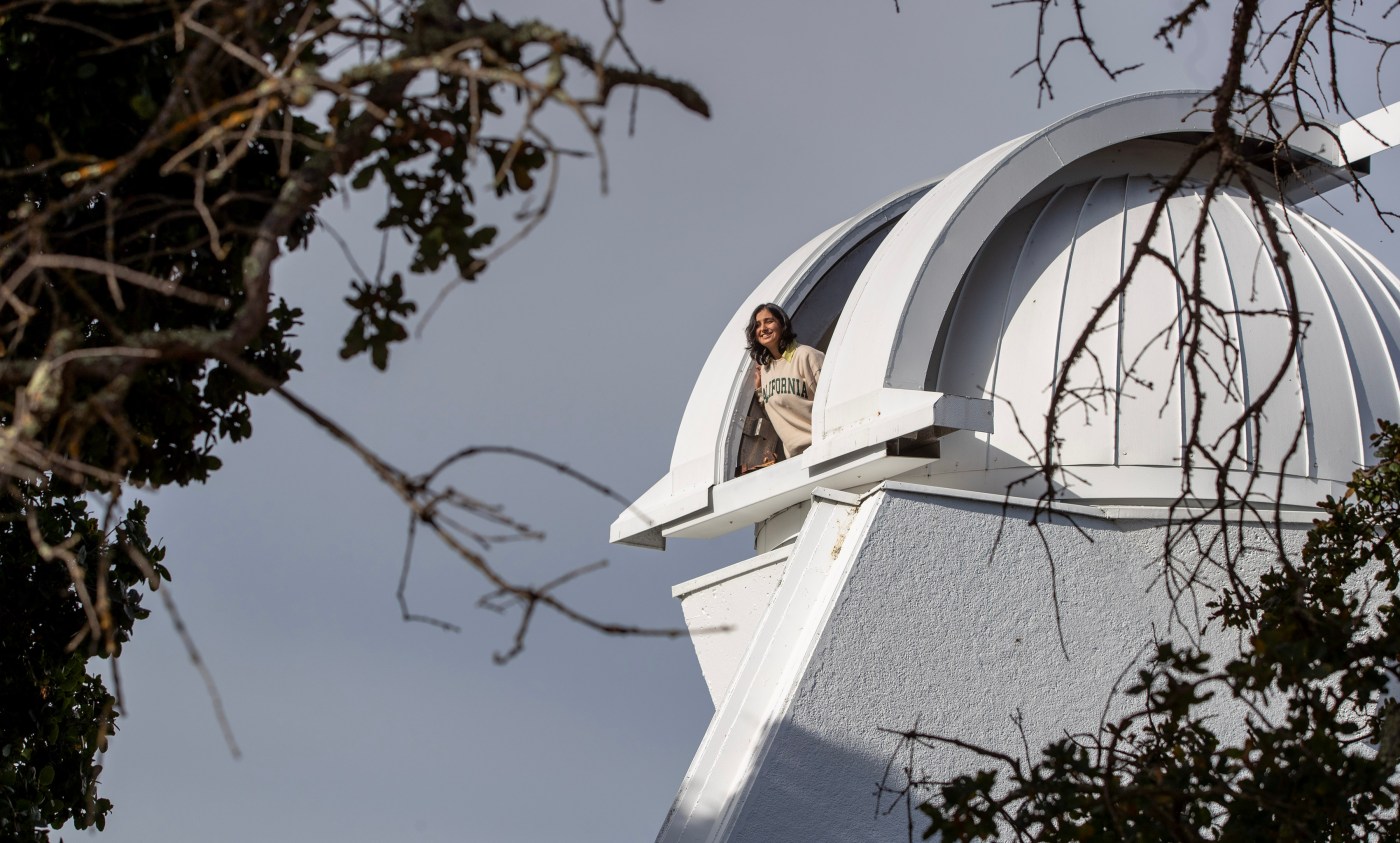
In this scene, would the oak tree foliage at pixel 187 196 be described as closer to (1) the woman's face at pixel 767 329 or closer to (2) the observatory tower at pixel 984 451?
(2) the observatory tower at pixel 984 451

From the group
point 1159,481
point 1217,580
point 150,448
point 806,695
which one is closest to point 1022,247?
point 1159,481

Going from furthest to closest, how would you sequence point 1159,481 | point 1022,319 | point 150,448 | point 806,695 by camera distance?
point 1022,319
point 1159,481
point 806,695
point 150,448

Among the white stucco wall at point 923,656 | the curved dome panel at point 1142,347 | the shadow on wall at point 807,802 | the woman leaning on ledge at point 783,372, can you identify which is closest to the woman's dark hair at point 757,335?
the woman leaning on ledge at point 783,372

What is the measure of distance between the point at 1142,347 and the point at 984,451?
981mm

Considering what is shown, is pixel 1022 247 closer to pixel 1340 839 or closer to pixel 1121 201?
pixel 1121 201

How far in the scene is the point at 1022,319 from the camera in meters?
7.51

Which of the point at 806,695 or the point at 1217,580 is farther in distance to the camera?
the point at 1217,580

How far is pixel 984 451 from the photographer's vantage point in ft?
22.7

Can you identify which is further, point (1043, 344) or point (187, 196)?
point (1043, 344)

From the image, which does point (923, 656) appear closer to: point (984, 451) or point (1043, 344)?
point (984, 451)

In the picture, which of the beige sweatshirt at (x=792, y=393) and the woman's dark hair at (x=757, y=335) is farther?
the woman's dark hair at (x=757, y=335)

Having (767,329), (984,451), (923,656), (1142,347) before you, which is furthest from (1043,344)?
(923,656)

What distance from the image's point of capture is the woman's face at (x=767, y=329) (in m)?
7.53

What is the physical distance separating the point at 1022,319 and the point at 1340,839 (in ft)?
13.0
